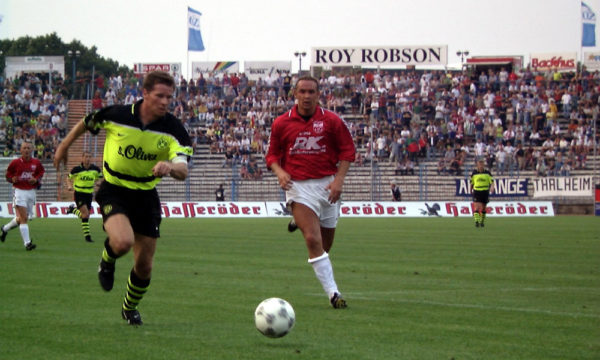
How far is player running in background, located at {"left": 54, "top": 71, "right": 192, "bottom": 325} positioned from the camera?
8.29 meters

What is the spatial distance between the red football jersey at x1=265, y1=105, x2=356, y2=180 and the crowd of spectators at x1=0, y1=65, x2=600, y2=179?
3155 centimetres

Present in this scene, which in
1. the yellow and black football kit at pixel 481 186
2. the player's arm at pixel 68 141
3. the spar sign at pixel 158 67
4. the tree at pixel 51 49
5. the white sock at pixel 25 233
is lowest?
the white sock at pixel 25 233

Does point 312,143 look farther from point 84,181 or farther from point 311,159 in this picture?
point 84,181

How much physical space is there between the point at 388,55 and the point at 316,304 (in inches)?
1934

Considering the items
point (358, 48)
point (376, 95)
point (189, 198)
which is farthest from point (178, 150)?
point (358, 48)

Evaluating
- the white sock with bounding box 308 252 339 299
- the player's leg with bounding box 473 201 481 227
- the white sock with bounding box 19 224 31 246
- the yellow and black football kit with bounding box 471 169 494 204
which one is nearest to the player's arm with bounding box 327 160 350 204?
the white sock with bounding box 308 252 339 299

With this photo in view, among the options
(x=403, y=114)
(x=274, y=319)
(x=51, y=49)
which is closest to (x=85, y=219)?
(x=274, y=319)

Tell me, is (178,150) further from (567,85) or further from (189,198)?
(567,85)

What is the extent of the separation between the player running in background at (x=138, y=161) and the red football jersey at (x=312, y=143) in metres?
1.97

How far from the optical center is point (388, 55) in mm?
57875

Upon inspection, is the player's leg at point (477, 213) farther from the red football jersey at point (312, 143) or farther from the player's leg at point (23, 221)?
the red football jersey at point (312, 143)

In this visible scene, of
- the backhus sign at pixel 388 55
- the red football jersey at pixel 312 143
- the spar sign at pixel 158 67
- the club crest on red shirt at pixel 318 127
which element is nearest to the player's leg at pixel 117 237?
the red football jersey at pixel 312 143

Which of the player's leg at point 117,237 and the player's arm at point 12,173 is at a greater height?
the player's leg at point 117,237

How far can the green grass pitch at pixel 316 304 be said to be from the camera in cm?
706
